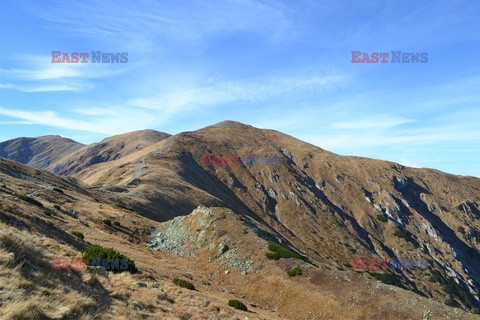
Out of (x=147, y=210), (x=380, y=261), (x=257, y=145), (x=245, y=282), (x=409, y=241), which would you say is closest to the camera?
(x=245, y=282)

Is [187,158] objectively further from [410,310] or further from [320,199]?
[410,310]

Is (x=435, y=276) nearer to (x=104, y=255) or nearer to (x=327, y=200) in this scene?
(x=327, y=200)

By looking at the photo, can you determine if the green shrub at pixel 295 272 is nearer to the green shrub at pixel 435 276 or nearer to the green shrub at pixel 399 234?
the green shrub at pixel 435 276

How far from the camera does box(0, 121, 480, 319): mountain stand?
91.1 m

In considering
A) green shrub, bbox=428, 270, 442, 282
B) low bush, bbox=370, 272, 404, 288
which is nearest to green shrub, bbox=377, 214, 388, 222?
green shrub, bbox=428, 270, 442, 282

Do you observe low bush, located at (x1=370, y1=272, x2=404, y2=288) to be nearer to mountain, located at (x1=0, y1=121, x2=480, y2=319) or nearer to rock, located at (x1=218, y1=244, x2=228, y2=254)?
mountain, located at (x1=0, y1=121, x2=480, y2=319)

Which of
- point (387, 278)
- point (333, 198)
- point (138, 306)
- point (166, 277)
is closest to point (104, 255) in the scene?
point (166, 277)

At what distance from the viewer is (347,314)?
24234mm

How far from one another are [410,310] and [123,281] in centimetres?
2188

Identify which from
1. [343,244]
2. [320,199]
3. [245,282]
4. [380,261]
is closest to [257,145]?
[320,199]

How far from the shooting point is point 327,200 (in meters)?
147

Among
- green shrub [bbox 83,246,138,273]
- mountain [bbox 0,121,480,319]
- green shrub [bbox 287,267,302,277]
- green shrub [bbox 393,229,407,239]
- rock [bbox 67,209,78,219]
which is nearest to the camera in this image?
green shrub [bbox 83,246,138,273]

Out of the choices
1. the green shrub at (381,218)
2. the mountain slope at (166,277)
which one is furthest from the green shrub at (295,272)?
the green shrub at (381,218)

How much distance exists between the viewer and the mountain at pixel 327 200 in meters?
91.1
